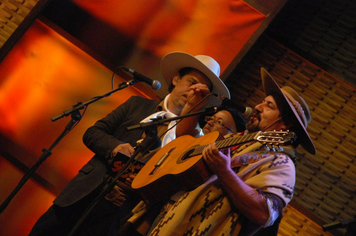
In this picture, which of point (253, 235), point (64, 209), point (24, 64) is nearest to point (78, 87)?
point (24, 64)

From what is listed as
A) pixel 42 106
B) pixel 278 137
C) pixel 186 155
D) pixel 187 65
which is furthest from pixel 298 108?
pixel 42 106

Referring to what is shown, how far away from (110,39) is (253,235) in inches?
123

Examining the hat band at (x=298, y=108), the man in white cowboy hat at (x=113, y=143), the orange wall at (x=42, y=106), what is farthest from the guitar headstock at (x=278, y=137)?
the orange wall at (x=42, y=106)

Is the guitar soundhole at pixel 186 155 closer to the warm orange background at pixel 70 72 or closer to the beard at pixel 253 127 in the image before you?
the beard at pixel 253 127

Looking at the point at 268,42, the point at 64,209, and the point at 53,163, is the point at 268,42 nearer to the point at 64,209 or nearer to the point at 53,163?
the point at 53,163

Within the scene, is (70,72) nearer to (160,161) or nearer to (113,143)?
(113,143)

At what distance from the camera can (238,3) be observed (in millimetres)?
4402

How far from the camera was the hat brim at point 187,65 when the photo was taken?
12.0ft

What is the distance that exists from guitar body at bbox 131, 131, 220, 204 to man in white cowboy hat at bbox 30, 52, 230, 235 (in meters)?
0.22

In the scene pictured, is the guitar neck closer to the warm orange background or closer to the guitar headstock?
the guitar headstock

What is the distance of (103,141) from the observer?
10.3 ft

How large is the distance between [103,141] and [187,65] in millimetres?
1211

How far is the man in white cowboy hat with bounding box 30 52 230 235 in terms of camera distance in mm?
2893

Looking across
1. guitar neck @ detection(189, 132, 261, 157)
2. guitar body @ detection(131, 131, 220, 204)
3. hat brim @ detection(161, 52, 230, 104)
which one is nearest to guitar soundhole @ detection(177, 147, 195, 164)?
guitar body @ detection(131, 131, 220, 204)
